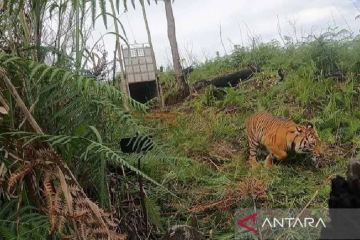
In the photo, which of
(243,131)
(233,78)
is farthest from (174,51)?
(243,131)

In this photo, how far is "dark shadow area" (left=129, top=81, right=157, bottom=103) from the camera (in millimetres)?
5039

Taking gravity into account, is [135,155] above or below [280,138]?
above

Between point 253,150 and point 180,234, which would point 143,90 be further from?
point 180,234

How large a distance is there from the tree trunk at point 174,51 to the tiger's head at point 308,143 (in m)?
2.25

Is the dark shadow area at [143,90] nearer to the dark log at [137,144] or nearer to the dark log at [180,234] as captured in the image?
the dark log at [137,144]

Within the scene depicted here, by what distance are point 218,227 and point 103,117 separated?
624 millimetres

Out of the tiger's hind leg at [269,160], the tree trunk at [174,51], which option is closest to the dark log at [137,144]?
the tiger's hind leg at [269,160]

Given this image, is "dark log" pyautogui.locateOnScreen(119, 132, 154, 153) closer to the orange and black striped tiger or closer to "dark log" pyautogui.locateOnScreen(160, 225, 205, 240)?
"dark log" pyautogui.locateOnScreen(160, 225, 205, 240)

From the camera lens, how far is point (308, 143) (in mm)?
2273

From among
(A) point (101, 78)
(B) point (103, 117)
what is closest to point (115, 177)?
(B) point (103, 117)

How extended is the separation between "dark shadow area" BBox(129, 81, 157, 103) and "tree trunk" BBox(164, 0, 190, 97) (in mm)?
439

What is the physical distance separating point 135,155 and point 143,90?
3.92 meters

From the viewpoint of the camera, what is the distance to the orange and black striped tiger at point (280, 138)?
7.49ft

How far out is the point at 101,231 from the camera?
0.93 m
